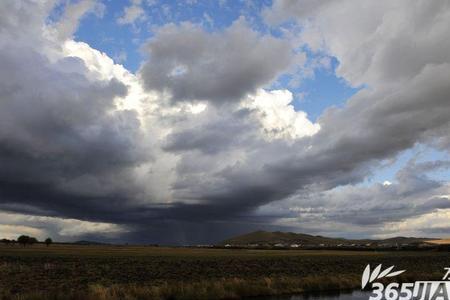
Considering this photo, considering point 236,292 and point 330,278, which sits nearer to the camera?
point 236,292

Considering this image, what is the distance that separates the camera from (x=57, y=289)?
138ft

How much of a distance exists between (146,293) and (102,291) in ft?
12.6

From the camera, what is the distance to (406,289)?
57.5 m

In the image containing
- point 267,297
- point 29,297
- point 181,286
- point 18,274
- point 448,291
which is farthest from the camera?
point 18,274

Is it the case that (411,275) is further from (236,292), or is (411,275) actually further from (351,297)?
(236,292)

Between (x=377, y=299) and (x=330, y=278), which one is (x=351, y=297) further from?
(x=330, y=278)

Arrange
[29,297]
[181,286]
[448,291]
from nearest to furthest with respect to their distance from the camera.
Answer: [29,297]
[181,286]
[448,291]

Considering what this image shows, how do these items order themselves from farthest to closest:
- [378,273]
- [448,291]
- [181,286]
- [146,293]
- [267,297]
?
[378,273] < [448,291] < [267,297] < [181,286] < [146,293]

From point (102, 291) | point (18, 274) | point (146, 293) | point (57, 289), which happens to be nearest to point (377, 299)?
point (146, 293)

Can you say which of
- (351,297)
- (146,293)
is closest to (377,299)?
(351,297)

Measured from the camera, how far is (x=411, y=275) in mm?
65625

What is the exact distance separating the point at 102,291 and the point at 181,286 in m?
7.87

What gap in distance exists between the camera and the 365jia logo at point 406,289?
1876 inches

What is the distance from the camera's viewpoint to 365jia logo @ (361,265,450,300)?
47656 mm
